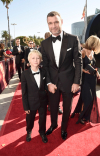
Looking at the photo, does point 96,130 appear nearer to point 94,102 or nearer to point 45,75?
point 94,102

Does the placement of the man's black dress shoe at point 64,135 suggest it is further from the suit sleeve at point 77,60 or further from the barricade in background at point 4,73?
the barricade in background at point 4,73

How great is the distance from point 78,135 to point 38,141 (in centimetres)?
80

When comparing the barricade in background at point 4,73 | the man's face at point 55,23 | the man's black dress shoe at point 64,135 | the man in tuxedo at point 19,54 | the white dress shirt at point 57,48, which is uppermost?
the man's face at point 55,23

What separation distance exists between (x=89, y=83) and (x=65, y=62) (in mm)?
1004

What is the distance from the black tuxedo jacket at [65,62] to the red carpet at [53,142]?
0.99m

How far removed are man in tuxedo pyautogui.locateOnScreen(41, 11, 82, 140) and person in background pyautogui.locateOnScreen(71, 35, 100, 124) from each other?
0.54 meters

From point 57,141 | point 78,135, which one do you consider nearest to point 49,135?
point 57,141

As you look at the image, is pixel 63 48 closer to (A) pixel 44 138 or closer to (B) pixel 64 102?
(B) pixel 64 102

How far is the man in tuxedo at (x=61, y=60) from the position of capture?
1.88 metres

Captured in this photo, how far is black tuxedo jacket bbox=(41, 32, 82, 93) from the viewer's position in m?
1.89

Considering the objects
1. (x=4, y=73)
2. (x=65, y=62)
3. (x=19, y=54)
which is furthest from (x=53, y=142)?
(x=19, y=54)

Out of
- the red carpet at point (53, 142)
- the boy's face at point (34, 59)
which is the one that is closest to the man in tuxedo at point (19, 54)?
the red carpet at point (53, 142)

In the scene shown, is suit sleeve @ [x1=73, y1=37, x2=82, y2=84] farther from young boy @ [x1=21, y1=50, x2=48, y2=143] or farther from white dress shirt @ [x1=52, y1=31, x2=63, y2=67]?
young boy @ [x1=21, y1=50, x2=48, y2=143]

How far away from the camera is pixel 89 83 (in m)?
2.66
